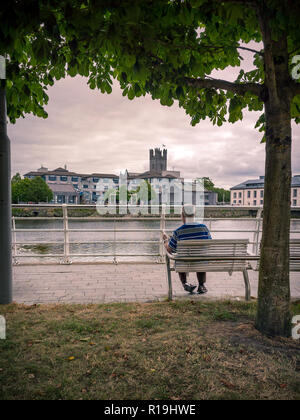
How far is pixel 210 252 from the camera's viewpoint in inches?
176

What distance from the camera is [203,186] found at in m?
139

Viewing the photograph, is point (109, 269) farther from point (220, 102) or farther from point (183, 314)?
point (220, 102)

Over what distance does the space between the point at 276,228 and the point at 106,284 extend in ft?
11.4

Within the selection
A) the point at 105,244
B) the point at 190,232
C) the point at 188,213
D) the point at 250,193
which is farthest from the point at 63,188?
the point at 190,232

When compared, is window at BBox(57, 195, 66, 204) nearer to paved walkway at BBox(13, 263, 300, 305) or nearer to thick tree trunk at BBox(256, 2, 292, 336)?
paved walkway at BBox(13, 263, 300, 305)

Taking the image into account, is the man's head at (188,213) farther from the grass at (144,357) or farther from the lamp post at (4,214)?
the lamp post at (4,214)

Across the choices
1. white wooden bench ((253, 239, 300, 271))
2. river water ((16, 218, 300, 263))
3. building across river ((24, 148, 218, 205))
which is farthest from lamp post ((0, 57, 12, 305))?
building across river ((24, 148, 218, 205))

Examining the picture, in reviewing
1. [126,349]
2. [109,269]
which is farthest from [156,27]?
[109,269]

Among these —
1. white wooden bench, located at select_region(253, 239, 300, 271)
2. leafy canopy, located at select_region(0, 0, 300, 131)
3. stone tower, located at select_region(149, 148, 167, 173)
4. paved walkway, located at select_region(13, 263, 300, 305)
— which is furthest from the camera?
stone tower, located at select_region(149, 148, 167, 173)

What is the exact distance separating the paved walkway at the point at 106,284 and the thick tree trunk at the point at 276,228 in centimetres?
184

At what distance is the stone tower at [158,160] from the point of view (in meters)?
163

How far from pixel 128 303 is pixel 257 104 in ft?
11.4

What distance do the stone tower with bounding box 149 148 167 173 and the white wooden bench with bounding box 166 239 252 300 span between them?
523 ft

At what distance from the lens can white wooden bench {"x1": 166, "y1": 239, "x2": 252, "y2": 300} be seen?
4.36 m
